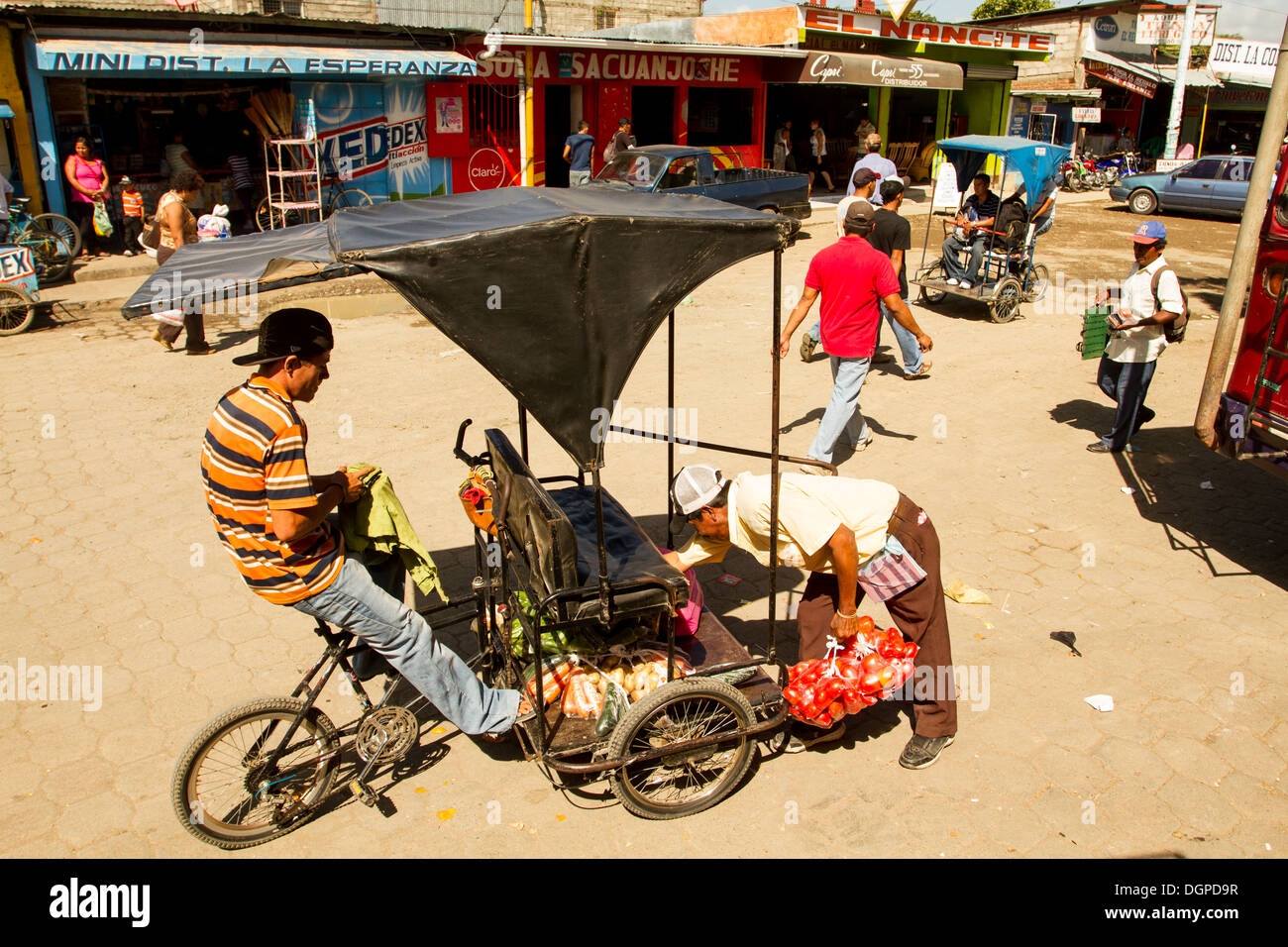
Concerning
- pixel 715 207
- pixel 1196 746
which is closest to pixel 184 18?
pixel 715 207

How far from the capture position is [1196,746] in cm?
420

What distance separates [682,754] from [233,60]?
14013 millimetres

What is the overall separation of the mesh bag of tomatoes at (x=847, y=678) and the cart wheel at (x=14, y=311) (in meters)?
10.4

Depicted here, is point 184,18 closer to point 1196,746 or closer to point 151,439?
point 151,439

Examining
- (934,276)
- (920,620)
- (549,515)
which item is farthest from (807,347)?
(549,515)

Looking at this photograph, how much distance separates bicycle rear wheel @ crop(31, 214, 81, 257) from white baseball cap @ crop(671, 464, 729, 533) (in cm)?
1277

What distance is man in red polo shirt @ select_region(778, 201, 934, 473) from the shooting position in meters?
6.71

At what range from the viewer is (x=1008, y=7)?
49.5m

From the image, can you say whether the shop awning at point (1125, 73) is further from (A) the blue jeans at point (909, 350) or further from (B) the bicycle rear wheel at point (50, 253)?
(B) the bicycle rear wheel at point (50, 253)

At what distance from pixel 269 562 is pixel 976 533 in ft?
14.8

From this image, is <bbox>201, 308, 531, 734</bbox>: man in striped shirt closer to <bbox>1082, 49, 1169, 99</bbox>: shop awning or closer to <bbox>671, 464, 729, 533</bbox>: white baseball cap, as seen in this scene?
<bbox>671, 464, 729, 533</bbox>: white baseball cap

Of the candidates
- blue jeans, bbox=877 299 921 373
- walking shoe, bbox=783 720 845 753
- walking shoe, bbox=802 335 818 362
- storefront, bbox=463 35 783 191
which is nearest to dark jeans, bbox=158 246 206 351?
walking shoe, bbox=802 335 818 362

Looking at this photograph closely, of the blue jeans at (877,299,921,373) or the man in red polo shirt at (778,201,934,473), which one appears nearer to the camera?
the man in red polo shirt at (778,201,934,473)

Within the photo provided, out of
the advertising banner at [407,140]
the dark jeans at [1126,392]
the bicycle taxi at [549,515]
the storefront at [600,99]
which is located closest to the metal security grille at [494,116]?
the storefront at [600,99]
